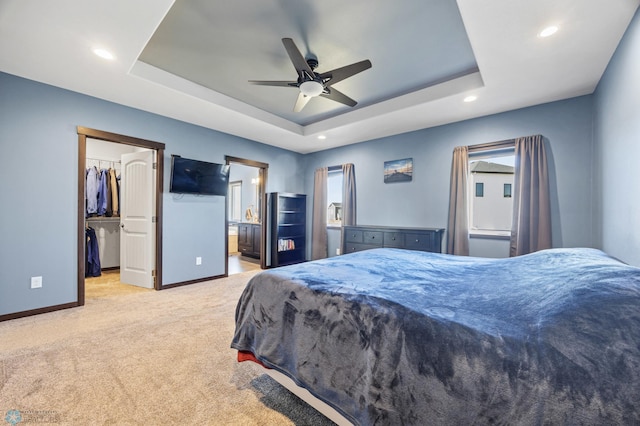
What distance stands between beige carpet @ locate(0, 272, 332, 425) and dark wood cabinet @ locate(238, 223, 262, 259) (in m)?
3.36

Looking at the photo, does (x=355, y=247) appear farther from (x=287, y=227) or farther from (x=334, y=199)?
(x=287, y=227)

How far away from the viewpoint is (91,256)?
15.1 ft

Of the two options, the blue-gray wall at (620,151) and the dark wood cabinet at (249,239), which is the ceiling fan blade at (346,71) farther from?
the dark wood cabinet at (249,239)

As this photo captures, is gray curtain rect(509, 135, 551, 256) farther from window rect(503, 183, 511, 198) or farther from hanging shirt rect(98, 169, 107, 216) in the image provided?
hanging shirt rect(98, 169, 107, 216)

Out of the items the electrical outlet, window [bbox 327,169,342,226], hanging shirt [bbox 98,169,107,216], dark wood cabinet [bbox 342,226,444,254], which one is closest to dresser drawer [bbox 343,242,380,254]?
dark wood cabinet [bbox 342,226,444,254]

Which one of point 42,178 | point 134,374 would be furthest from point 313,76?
point 42,178

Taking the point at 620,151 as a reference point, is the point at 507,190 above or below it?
below

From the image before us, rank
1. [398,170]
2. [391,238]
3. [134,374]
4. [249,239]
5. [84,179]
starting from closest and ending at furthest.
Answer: [134,374]
[84,179]
[391,238]
[398,170]
[249,239]

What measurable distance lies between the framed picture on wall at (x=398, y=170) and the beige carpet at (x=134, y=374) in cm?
340

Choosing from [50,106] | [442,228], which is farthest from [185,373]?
[442,228]

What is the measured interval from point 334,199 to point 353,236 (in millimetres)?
1364

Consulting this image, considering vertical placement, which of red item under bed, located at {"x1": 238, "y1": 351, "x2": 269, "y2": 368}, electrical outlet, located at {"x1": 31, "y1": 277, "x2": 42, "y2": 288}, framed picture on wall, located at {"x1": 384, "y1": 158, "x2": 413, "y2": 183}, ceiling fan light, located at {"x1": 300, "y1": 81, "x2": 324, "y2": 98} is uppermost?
ceiling fan light, located at {"x1": 300, "y1": 81, "x2": 324, "y2": 98}

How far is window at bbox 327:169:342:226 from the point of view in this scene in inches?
226

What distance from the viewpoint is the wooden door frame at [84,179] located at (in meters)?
3.19
